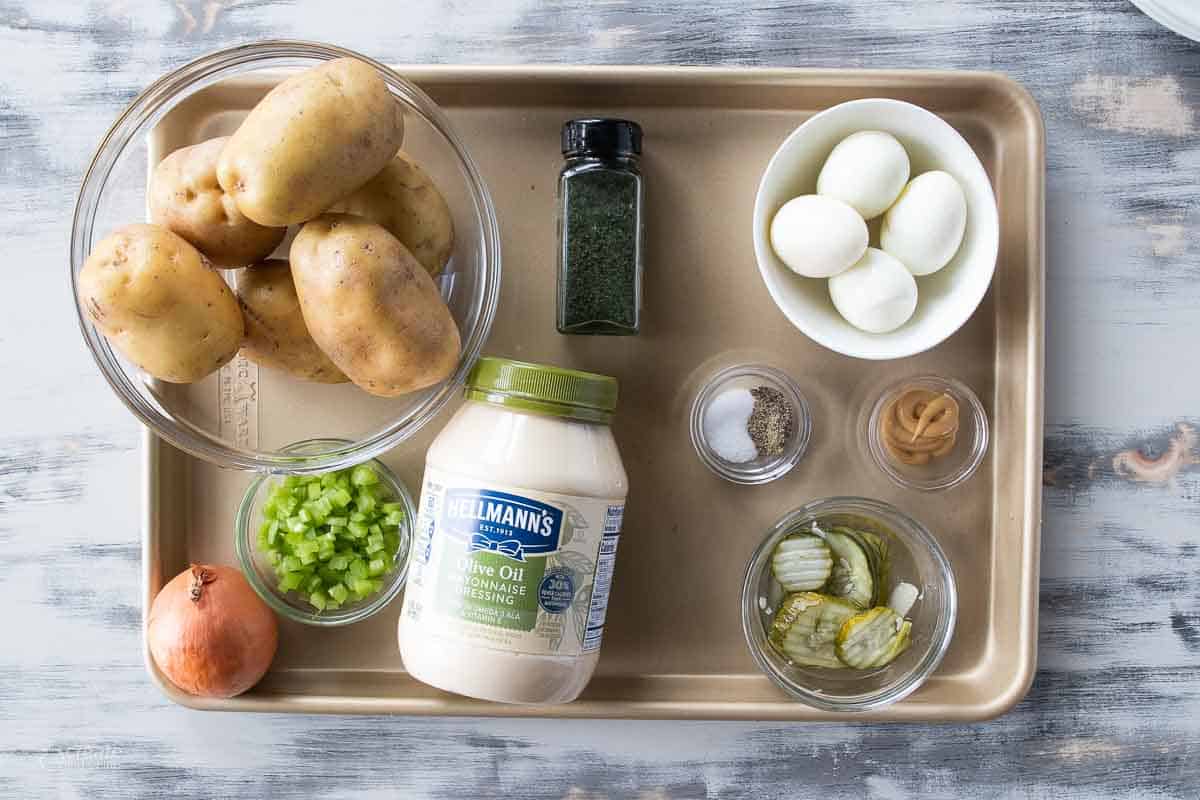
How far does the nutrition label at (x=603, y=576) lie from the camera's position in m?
0.86

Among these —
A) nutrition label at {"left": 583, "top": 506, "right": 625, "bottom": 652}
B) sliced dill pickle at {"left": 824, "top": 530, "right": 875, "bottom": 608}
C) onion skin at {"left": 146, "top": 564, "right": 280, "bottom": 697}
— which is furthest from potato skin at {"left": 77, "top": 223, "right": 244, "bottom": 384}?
sliced dill pickle at {"left": 824, "top": 530, "right": 875, "bottom": 608}

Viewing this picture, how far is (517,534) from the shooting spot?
0.82m

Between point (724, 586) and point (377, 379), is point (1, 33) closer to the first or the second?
point (377, 379)

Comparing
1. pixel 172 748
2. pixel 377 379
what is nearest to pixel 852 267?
pixel 377 379

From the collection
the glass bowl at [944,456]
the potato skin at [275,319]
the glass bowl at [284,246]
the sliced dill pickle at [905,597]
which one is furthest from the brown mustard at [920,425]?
the potato skin at [275,319]

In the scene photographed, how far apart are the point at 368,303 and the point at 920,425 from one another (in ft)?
1.70

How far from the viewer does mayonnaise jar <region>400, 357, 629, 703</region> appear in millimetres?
823

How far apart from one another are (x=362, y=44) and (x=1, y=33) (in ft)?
1.19

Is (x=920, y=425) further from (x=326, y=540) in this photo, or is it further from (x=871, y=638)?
(x=326, y=540)

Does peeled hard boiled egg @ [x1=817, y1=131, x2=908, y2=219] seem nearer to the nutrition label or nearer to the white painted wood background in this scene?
the white painted wood background

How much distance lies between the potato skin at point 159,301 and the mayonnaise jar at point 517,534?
0.71ft

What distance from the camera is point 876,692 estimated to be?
927mm

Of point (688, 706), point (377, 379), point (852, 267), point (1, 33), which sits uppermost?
point (1, 33)

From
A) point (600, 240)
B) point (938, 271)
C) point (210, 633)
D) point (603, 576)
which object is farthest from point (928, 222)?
point (210, 633)
